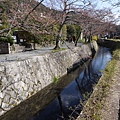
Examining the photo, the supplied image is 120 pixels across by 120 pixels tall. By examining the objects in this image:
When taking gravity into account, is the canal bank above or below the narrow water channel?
above

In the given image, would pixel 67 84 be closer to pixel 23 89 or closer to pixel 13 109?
pixel 23 89

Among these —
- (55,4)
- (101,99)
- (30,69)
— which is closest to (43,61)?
(30,69)

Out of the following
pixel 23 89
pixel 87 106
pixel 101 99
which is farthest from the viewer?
pixel 23 89

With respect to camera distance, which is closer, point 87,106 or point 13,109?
point 87,106

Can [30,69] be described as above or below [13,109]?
above

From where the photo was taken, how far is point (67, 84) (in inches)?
331

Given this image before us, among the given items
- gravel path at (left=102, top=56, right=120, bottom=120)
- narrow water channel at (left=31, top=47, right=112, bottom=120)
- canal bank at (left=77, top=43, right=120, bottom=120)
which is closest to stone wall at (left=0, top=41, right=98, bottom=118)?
narrow water channel at (left=31, top=47, right=112, bottom=120)

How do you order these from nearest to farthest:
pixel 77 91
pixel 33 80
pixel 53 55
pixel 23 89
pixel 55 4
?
pixel 23 89 → pixel 33 80 → pixel 77 91 → pixel 53 55 → pixel 55 4

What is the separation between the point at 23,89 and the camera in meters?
6.07

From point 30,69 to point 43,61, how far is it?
1.45m

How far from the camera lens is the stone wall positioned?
→ 529 cm

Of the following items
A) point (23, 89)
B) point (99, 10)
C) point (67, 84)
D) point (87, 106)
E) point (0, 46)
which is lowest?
point (67, 84)

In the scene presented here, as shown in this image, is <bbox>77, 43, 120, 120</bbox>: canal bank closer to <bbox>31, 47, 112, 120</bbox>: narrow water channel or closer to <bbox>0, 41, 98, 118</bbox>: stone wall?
<bbox>31, 47, 112, 120</bbox>: narrow water channel

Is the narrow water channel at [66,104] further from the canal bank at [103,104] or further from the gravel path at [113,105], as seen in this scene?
the gravel path at [113,105]
